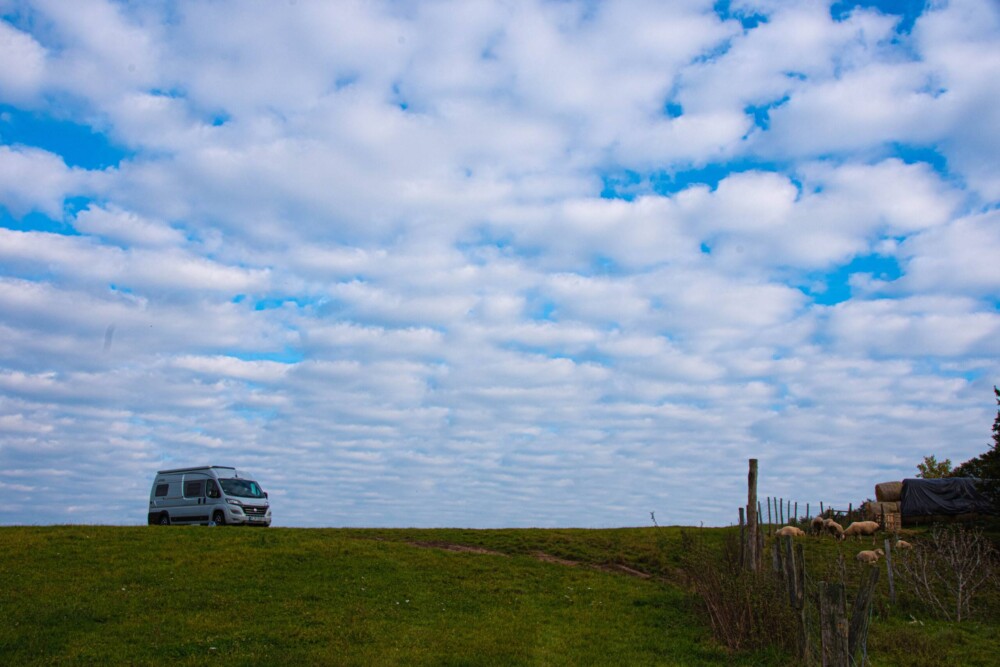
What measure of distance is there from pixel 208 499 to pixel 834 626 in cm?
2793

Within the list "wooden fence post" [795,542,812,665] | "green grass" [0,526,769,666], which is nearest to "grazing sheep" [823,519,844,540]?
"green grass" [0,526,769,666]

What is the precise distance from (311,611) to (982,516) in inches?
1432

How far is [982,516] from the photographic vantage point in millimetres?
39531

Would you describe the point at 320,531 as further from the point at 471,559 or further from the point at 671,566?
the point at 671,566

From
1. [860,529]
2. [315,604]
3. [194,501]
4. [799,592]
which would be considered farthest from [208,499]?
[860,529]

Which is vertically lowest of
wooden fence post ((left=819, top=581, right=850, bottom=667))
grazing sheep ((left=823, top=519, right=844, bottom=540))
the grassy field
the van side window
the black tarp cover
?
the grassy field

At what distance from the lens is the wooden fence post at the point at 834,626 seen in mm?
11836

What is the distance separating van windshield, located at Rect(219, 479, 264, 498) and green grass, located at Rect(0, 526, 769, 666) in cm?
454

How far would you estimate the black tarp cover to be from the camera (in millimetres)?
42969

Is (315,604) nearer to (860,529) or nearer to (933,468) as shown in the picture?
(860,529)

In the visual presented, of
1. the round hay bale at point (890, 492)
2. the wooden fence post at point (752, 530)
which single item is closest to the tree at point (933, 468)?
the round hay bale at point (890, 492)

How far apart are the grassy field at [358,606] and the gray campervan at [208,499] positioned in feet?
13.5

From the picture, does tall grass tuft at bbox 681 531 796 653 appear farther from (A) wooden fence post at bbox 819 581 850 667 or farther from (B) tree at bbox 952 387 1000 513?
(B) tree at bbox 952 387 1000 513

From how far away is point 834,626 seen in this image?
1216 centimetres
